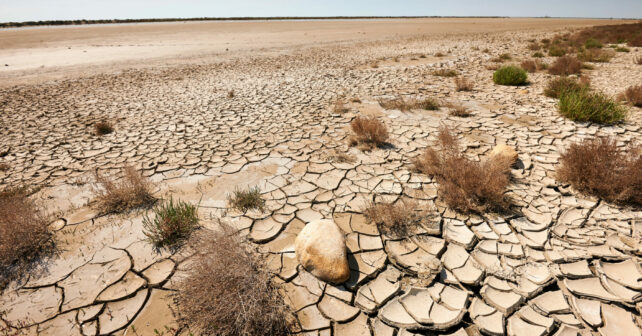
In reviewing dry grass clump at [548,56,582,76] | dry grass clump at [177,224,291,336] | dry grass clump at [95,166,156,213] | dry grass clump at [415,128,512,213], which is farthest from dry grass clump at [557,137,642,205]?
dry grass clump at [548,56,582,76]

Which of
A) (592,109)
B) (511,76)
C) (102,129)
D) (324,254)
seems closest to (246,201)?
(324,254)

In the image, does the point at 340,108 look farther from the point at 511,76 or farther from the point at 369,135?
the point at 511,76

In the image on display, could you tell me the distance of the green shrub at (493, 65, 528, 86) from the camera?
23.6 ft

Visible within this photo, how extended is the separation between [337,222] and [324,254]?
0.65 metres

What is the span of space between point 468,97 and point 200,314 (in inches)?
278

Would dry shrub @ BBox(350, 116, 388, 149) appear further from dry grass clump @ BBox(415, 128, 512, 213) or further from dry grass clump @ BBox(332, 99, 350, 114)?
dry grass clump @ BBox(332, 99, 350, 114)

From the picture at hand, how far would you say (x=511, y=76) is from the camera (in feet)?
23.7

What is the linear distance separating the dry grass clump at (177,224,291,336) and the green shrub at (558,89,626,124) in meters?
5.92

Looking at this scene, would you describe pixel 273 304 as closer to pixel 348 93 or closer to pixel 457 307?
pixel 457 307

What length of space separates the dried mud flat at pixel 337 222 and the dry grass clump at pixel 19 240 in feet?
0.53

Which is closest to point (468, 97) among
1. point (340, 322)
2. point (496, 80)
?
point (496, 80)

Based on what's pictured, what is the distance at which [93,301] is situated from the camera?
2.08m

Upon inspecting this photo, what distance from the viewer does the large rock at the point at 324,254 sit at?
6.98 feet

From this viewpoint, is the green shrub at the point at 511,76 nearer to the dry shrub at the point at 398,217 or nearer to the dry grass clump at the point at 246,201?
the dry shrub at the point at 398,217
